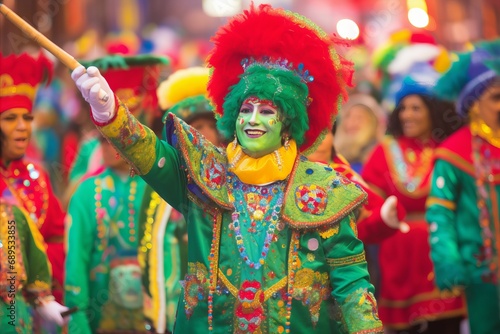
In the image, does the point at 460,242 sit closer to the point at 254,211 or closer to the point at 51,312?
the point at 254,211

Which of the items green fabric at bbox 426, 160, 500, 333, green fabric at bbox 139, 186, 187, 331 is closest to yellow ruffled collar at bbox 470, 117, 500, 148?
green fabric at bbox 426, 160, 500, 333

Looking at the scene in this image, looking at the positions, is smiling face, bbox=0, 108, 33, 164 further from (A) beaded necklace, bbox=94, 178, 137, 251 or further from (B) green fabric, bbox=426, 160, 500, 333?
(B) green fabric, bbox=426, 160, 500, 333

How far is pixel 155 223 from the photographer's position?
814 cm

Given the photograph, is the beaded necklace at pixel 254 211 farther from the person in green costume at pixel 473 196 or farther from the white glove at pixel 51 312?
the person in green costume at pixel 473 196

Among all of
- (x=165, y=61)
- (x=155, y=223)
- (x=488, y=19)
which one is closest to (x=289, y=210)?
(x=155, y=223)

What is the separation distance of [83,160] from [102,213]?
2.37 meters

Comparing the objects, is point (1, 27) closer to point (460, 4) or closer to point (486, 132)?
point (486, 132)

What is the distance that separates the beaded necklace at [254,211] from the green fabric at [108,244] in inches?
99.4

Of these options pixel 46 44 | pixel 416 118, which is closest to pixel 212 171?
pixel 46 44

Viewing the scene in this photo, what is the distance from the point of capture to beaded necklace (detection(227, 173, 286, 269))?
584cm

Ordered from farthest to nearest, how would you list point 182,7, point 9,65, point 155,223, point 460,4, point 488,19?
point 182,7 → point 460,4 → point 488,19 → point 155,223 → point 9,65

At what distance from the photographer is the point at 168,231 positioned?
26.3ft

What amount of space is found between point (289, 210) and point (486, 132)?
9.38 feet

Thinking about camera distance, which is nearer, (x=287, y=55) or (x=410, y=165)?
(x=287, y=55)
